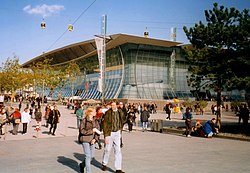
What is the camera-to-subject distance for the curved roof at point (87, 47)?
62500mm

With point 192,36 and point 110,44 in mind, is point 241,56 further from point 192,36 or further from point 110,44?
point 110,44

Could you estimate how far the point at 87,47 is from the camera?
7606cm

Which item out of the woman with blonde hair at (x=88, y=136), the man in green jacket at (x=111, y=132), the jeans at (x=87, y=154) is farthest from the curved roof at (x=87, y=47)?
the jeans at (x=87, y=154)

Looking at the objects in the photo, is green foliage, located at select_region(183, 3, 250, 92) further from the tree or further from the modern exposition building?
the modern exposition building

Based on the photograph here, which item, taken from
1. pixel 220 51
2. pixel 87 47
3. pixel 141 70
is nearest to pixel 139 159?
pixel 220 51

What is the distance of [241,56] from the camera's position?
658 inches

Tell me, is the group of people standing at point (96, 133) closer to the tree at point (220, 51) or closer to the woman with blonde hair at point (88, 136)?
the woman with blonde hair at point (88, 136)

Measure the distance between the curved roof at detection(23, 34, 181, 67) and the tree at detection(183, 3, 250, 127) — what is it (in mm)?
31905

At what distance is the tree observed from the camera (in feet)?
54.9

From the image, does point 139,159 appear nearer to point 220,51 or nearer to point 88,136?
point 88,136

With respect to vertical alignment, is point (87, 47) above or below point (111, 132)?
above

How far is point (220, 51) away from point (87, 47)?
6020 cm

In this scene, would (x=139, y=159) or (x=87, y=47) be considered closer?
(x=139, y=159)

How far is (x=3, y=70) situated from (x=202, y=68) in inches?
1572
